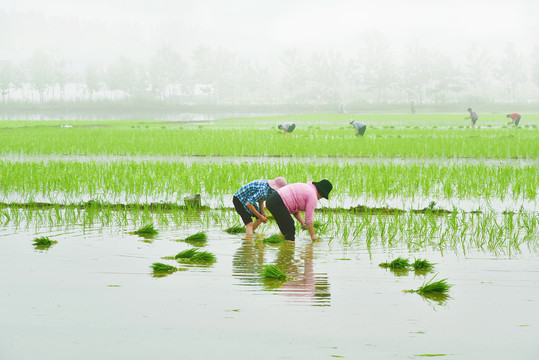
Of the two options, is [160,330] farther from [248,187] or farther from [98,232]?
[98,232]

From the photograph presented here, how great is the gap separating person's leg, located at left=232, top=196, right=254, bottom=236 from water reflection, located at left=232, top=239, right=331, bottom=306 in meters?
0.20

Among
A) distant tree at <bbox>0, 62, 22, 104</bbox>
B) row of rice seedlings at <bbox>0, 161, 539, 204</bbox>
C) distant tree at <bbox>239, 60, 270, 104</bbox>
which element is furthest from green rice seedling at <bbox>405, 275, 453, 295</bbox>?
distant tree at <bbox>0, 62, 22, 104</bbox>

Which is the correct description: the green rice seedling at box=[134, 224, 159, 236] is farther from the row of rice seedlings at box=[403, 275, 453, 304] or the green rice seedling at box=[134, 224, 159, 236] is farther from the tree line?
the tree line

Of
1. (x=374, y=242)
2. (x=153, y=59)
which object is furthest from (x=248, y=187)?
(x=153, y=59)

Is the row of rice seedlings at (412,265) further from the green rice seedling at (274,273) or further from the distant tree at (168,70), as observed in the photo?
the distant tree at (168,70)

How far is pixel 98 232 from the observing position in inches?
270

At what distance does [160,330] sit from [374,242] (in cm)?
317

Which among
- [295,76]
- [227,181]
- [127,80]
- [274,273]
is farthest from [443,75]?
[274,273]

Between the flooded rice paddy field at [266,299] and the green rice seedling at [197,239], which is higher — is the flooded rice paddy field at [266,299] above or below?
A: below

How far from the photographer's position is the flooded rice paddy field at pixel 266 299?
3508 mm

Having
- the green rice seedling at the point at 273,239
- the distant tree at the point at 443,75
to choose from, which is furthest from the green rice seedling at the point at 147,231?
the distant tree at the point at 443,75

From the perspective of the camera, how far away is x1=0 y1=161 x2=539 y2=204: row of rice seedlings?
31.3ft

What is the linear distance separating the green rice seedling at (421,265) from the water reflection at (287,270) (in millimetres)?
766

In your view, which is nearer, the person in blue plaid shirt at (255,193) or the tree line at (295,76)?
the person in blue plaid shirt at (255,193)
